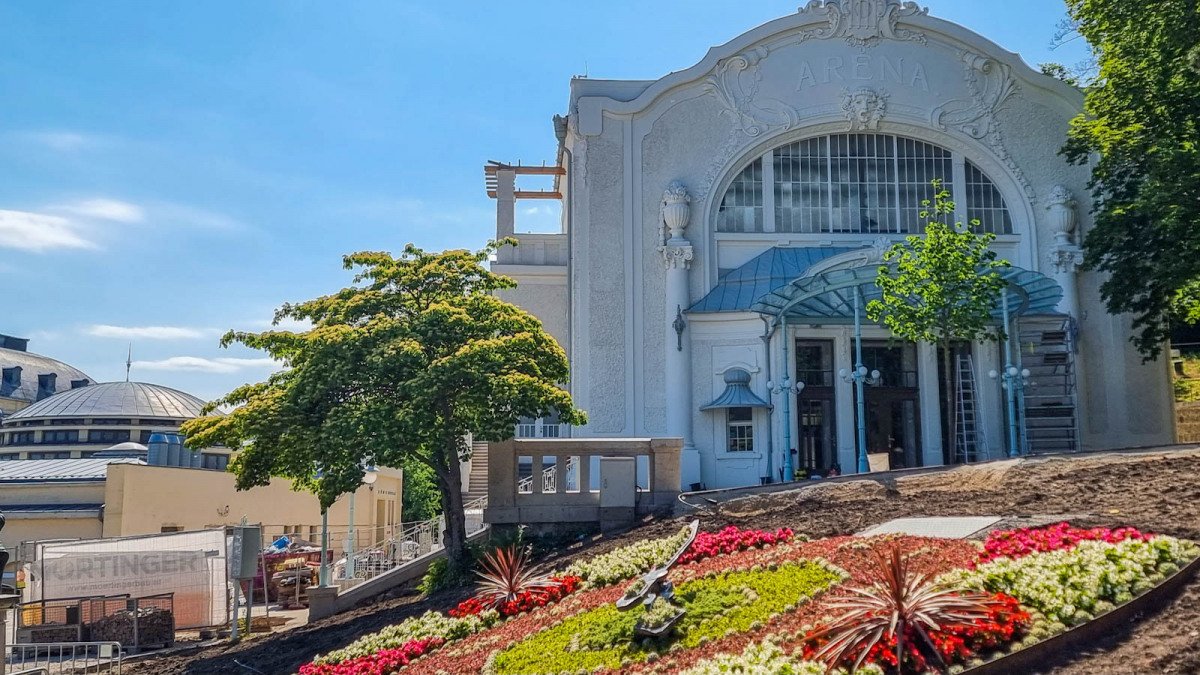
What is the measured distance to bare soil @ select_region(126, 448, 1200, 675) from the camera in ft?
27.1

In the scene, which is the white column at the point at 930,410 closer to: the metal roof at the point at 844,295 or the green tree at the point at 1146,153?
the metal roof at the point at 844,295

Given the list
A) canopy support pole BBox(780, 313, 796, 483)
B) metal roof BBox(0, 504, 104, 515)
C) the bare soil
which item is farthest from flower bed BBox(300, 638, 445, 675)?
metal roof BBox(0, 504, 104, 515)

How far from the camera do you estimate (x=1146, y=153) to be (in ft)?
75.2

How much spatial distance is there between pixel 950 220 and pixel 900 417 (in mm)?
5999

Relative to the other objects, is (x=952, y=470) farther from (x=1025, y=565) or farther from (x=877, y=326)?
(x=877, y=326)

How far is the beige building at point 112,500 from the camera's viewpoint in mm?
32344

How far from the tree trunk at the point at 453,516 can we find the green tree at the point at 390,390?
0.02m

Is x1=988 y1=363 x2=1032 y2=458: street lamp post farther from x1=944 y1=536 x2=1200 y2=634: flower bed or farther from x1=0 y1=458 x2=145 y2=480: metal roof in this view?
x1=0 y1=458 x2=145 y2=480: metal roof

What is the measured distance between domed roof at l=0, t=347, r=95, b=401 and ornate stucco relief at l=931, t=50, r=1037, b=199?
244 ft

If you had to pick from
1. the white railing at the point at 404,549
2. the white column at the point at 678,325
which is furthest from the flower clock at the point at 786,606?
the white column at the point at 678,325

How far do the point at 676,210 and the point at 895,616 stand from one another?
2157 centimetres

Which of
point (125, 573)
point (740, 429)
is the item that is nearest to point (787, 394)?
point (740, 429)

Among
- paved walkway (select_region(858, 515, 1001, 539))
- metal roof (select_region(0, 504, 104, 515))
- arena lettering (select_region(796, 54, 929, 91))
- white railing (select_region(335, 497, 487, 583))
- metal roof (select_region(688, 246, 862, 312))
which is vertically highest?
arena lettering (select_region(796, 54, 929, 91))

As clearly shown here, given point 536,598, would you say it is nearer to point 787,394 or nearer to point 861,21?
point 787,394
